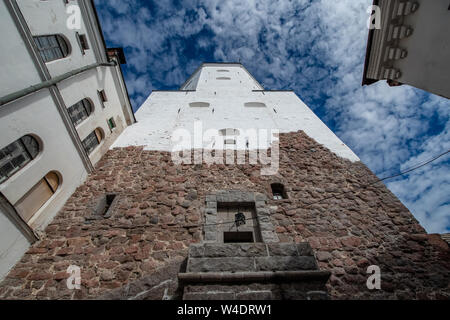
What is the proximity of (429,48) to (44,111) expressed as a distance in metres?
8.75

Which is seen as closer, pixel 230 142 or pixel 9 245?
pixel 9 245

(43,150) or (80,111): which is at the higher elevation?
(80,111)

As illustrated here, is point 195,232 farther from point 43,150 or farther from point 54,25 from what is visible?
point 54,25

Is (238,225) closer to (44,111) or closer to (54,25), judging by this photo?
(44,111)

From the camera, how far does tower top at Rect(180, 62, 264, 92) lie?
13.0m

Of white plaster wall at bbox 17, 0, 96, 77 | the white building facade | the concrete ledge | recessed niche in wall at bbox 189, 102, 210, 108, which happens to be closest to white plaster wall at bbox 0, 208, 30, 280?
the white building facade

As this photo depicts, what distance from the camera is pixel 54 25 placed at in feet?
18.7

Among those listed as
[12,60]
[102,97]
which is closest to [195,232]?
[12,60]

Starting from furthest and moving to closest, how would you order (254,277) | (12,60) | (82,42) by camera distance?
(82,42) < (12,60) < (254,277)

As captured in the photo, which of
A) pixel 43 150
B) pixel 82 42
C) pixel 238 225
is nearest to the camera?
pixel 43 150

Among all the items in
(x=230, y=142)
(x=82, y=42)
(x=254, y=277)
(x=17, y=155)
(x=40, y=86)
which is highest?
(x=82, y=42)

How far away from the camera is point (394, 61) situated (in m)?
4.91

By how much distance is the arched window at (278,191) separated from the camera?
5.91 m

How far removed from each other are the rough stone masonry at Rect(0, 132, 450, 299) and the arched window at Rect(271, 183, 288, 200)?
0.18 m
